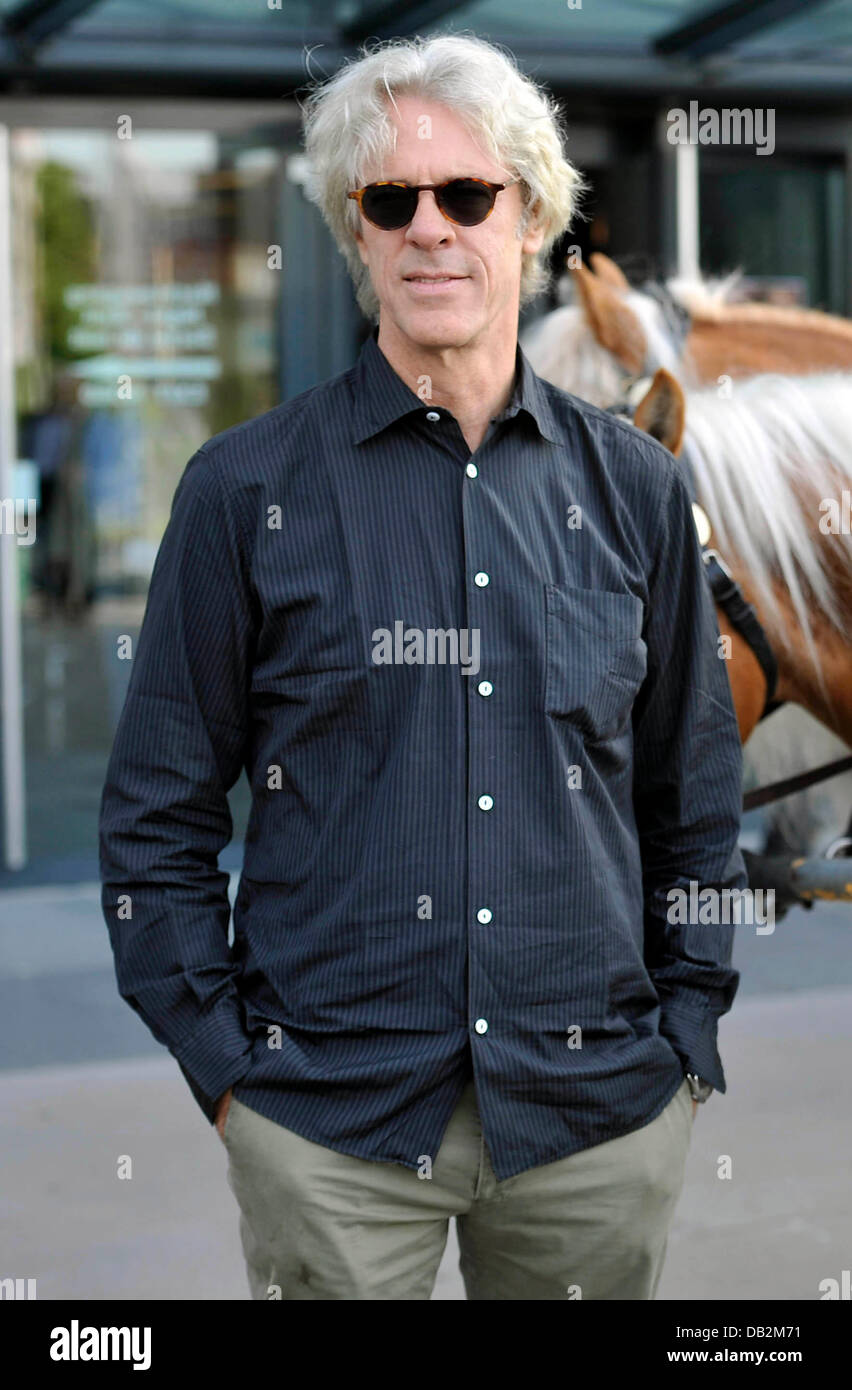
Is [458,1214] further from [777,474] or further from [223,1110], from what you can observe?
[777,474]

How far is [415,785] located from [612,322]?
5.07 feet

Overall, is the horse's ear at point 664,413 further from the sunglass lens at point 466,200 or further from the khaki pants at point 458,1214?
the khaki pants at point 458,1214

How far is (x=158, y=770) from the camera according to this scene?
1.81 metres

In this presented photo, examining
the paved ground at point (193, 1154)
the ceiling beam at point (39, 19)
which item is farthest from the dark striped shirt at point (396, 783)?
the ceiling beam at point (39, 19)

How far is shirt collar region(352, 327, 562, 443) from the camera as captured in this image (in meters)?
1.79

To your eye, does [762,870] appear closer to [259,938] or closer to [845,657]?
[845,657]

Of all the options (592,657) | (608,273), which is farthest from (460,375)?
(608,273)

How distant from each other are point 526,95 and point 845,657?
4.77 feet

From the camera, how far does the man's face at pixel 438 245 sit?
1737 mm

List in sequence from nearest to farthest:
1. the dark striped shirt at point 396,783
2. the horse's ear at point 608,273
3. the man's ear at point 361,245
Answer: the dark striped shirt at point 396,783 < the man's ear at point 361,245 < the horse's ear at point 608,273

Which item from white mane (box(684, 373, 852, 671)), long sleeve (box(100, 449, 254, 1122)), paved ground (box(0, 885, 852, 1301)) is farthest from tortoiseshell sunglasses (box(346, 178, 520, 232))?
paved ground (box(0, 885, 852, 1301))

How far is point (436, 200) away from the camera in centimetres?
174

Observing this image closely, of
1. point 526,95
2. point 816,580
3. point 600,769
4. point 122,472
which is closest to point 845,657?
point 816,580

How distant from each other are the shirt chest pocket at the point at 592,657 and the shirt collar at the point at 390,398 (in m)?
0.20
